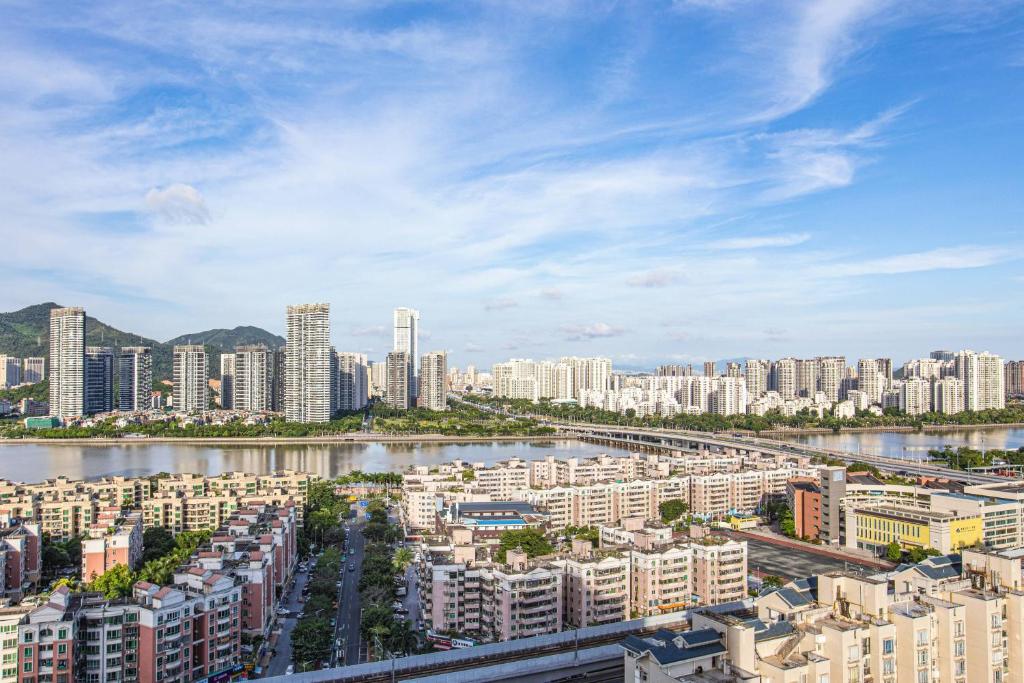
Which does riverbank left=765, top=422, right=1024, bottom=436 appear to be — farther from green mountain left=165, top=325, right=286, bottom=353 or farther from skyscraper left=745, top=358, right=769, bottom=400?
green mountain left=165, top=325, right=286, bottom=353

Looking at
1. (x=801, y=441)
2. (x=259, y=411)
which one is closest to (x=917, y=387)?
(x=801, y=441)

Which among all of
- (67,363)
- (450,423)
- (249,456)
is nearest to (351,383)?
(450,423)

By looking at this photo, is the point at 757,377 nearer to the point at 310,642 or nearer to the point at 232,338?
the point at 310,642

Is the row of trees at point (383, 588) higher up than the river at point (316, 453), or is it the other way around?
the row of trees at point (383, 588)

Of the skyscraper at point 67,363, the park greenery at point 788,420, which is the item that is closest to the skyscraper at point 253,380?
the skyscraper at point 67,363

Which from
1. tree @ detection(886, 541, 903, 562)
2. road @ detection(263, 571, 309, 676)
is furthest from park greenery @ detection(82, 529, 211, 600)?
tree @ detection(886, 541, 903, 562)

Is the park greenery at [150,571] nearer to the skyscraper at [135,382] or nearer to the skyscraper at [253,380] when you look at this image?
the skyscraper at [253,380]

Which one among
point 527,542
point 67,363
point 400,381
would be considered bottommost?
point 527,542
